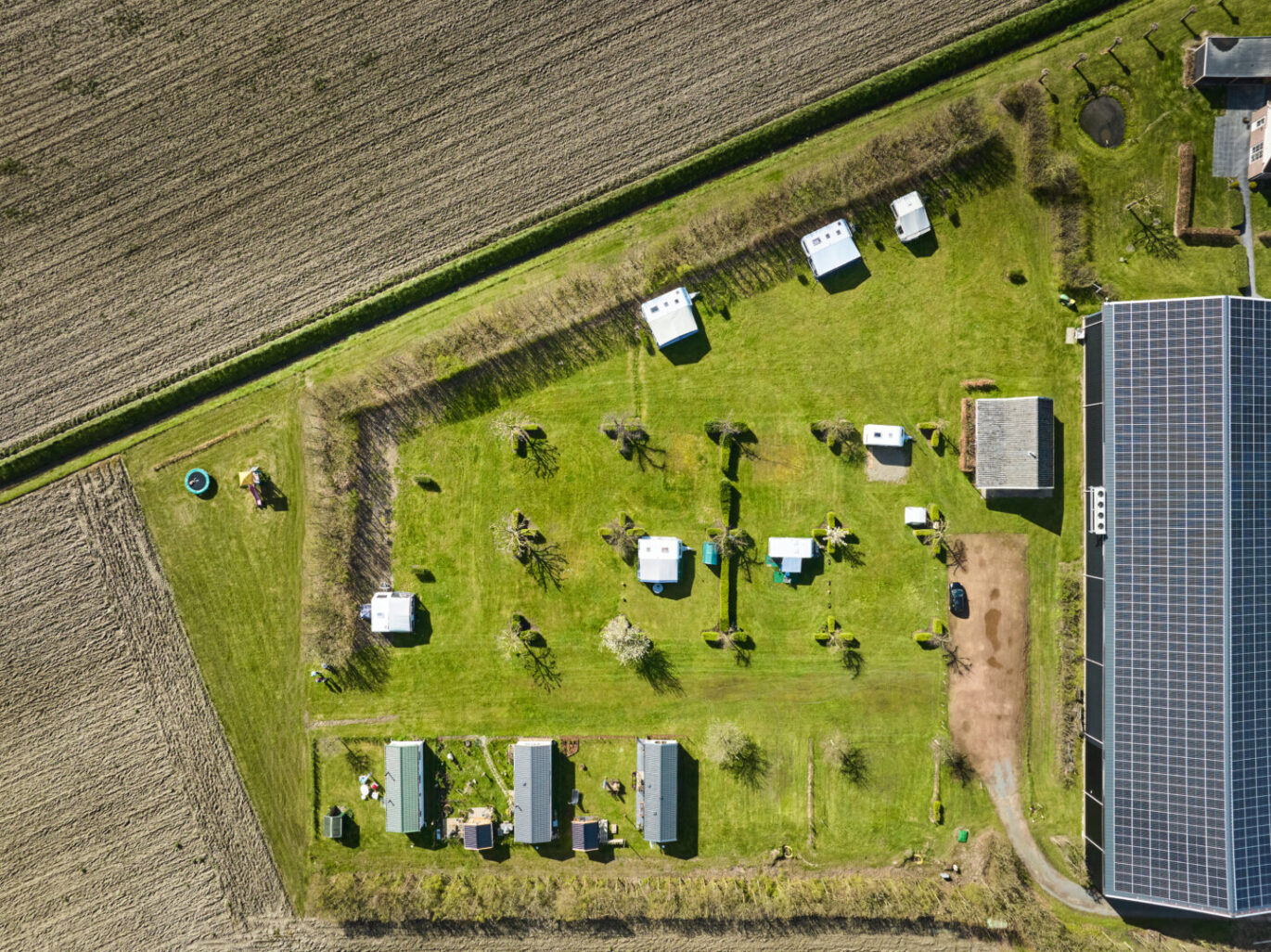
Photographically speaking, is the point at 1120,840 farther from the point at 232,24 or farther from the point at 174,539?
the point at 232,24

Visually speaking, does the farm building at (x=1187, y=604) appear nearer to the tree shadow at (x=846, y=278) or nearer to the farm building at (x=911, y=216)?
the farm building at (x=911, y=216)

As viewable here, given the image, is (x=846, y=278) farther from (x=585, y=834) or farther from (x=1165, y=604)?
(x=585, y=834)

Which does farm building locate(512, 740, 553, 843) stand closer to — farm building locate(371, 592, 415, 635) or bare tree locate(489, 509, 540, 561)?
farm building locate(371, 592, 415, 635)

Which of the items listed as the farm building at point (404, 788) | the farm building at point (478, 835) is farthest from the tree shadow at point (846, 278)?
the farm building at point (478, 835)

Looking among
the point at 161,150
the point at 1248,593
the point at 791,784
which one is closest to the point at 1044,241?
the point at 1248,593

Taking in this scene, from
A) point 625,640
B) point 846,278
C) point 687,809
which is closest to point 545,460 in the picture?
point 625,640

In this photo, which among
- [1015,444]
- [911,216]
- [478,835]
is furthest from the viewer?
[478,835]
